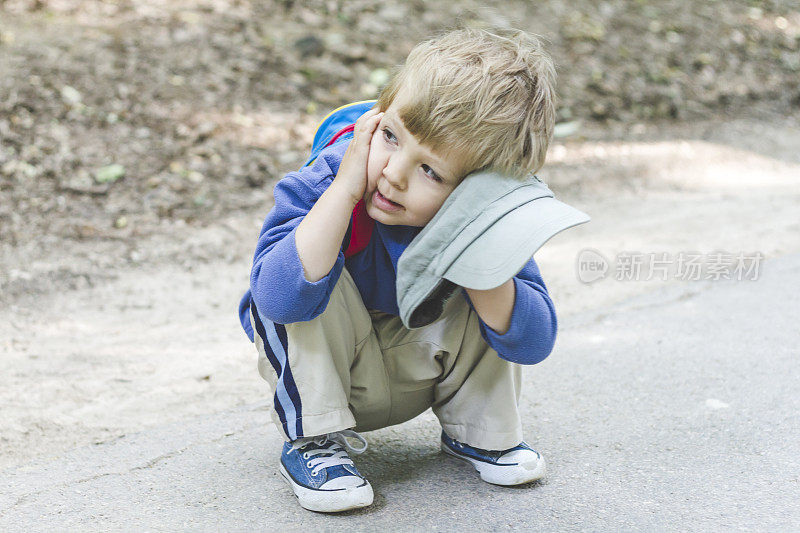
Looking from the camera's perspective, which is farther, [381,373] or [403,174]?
[381,373]

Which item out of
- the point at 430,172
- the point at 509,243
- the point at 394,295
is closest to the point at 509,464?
the point at 394,295

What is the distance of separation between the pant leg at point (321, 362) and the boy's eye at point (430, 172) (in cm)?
31

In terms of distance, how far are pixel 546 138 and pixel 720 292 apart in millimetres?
1934

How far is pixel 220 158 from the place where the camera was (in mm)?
4535

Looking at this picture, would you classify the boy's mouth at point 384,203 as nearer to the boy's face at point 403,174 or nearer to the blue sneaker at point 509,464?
the boy's face at point 403,174

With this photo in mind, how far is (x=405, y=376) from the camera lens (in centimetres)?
192

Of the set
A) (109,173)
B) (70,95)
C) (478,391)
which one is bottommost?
(109,173)

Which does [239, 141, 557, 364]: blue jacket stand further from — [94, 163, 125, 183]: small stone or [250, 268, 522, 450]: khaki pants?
[94, 163, 125, 183]: small stone

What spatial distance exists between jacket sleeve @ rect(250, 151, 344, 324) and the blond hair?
0.23m

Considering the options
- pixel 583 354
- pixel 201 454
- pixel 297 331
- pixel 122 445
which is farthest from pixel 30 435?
pixel 583 354

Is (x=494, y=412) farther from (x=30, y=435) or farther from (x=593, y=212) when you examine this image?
(x=593, y=212)

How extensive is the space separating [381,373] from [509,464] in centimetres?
37

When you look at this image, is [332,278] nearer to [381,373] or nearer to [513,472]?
[381,373]

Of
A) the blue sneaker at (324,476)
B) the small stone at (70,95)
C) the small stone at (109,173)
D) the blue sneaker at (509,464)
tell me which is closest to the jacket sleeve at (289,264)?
the blue sneaker at (324,476)
